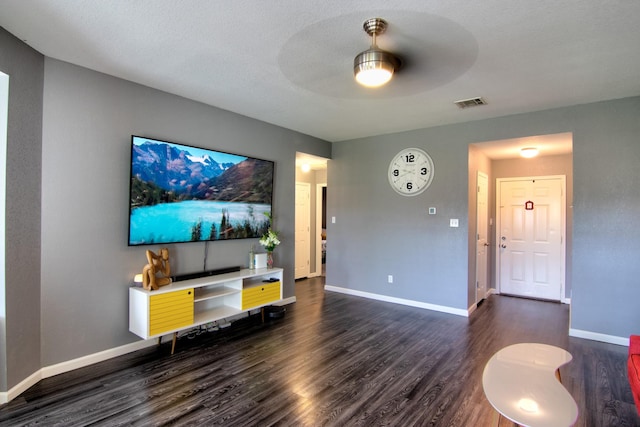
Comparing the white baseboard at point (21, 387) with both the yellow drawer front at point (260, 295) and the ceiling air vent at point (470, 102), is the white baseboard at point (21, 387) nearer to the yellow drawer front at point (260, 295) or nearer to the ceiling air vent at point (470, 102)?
the yellow drawer front at point (260, 295)

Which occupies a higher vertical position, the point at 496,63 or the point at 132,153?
the point at 496,63

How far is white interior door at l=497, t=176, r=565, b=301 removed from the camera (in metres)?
5.31

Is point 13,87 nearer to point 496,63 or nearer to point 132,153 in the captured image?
point 132,153

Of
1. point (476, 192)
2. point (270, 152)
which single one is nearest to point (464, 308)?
point (476, 192)

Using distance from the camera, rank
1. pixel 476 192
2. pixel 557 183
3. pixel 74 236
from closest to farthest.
→ 1. pixel 74 236
2. pixel 476 192
3. pixel 557 183

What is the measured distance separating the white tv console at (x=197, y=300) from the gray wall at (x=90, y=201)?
0.28m

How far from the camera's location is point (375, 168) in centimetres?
530

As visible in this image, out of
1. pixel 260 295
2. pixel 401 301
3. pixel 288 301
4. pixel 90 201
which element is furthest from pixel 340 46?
pixel 401 301

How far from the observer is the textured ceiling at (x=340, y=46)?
78.5 inches

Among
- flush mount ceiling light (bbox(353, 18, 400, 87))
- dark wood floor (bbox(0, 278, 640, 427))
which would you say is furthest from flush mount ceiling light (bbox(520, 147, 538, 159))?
flush mount ceiling light (bbox(353, 18, 400, 87))

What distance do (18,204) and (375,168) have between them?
170 inches

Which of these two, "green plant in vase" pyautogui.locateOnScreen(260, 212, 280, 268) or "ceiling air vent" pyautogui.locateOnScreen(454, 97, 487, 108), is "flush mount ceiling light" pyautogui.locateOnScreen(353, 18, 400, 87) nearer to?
"ceiling air vent" pyautogui.locateOnScreen(454, 97, 487, 108)

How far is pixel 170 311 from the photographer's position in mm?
3045

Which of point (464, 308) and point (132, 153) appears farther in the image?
point (464, 308)
